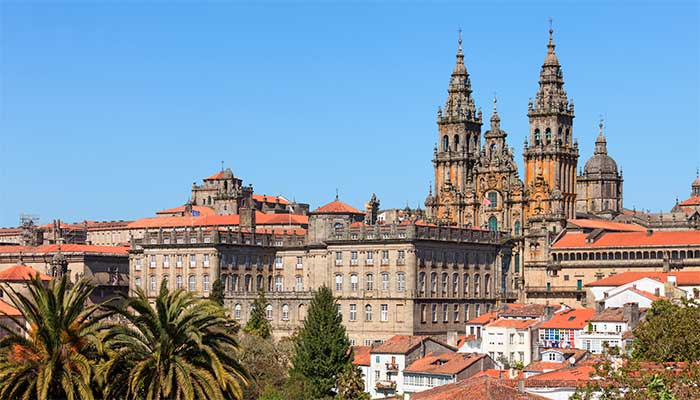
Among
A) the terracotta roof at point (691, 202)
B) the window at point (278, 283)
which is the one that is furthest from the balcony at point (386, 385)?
the terracotta roof at point (691, 202)

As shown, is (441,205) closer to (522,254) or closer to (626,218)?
(522,254)

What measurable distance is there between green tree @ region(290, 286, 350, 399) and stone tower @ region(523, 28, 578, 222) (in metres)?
49.2

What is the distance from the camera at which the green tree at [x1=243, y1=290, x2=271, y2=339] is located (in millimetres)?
121000

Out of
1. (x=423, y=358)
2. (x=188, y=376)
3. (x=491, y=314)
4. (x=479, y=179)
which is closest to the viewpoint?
(x=188, y=376)

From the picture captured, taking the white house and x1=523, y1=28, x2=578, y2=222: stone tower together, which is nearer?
the white house

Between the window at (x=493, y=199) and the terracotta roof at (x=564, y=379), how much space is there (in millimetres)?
71793

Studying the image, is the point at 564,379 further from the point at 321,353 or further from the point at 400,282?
the point at 400,282

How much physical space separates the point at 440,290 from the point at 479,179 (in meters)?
31.1

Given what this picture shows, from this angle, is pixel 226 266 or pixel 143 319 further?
pixel 226 266

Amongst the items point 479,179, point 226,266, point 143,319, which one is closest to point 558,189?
point 479,179

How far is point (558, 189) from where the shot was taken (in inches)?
5748

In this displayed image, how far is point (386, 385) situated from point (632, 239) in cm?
3932

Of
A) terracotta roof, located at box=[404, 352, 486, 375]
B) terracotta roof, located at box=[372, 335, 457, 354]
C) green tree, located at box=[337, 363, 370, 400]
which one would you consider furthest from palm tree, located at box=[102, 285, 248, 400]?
terracotta roof, located at box=[372, 335, 457, 354]

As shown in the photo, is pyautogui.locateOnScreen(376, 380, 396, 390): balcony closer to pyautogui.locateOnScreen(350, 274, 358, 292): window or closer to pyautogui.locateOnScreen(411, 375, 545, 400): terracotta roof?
pyautogui.locateOnScreen(350, 274, 358, 292): window
